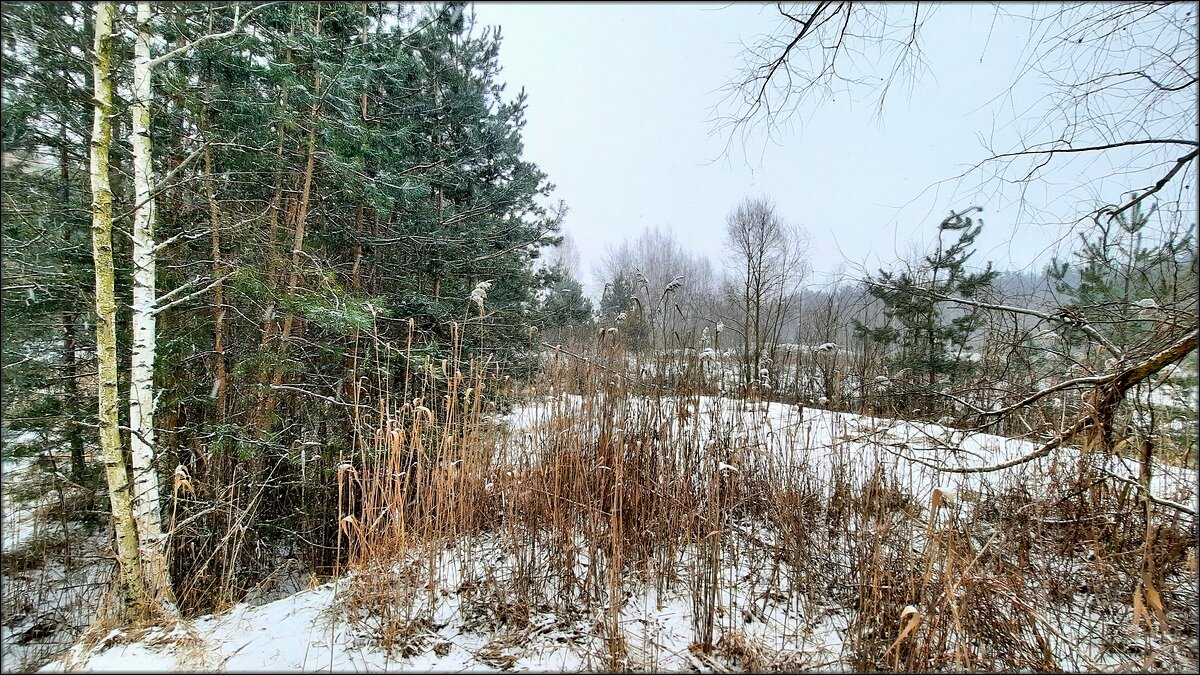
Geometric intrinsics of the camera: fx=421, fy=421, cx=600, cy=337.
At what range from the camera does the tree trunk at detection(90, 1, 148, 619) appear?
8.54ft

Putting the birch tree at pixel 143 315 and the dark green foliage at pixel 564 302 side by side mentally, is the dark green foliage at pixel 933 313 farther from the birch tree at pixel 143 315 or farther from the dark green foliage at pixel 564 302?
the birch tree at pixel 143 315

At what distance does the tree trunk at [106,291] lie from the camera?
103 inches

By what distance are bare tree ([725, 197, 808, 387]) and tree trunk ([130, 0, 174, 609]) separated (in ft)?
13.9

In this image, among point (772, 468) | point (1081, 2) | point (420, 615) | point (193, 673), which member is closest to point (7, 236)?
point (193, 673)

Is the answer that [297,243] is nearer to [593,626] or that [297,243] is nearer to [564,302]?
[593,626]

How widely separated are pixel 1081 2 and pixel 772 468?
247 cm

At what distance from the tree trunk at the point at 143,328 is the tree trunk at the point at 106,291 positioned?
11cm

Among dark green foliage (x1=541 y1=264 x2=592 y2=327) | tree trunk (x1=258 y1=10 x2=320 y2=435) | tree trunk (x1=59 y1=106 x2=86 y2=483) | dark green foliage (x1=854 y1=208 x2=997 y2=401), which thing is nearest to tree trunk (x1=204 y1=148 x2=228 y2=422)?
tree trunk (x1=258 y1=10 x2=320 y2=435)

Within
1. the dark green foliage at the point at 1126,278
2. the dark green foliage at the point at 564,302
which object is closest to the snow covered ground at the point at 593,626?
the dark green foliage at the point at 1126,278

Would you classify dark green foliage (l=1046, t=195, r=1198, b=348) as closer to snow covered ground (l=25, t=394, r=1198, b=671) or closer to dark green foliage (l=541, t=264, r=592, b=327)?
snow covered ground (l=25, t=394, r=1198, b=671)

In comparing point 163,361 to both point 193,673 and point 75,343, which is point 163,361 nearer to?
point 75,343

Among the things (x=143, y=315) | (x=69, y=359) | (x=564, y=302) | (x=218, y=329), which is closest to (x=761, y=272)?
(x=143, y=315)

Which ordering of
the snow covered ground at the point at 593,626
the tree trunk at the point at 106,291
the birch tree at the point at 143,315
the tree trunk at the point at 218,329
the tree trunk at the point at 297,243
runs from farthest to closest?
the tree trunk at the point at 297,243
the tree trunk at the point at 218,329
the birch tree at the point at 143,315
the tree trunk at the point at 106,291
the snow covered ground at the point at 593,626

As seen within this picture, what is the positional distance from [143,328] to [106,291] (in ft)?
1.26
